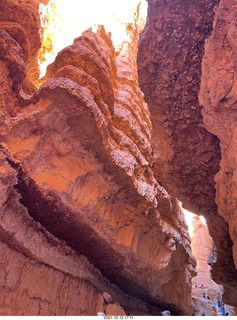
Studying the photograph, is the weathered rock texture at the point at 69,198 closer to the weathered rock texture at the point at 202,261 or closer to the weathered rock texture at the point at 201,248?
the weathered rock texture at the point at 202,261

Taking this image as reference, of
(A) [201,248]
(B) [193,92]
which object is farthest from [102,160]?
(A) [201,248]

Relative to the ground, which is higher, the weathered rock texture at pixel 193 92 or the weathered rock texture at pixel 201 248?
the weathered rock texture at pixel 201 248

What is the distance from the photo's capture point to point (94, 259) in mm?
Answer: 5594

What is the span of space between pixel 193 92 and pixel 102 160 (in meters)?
2.33

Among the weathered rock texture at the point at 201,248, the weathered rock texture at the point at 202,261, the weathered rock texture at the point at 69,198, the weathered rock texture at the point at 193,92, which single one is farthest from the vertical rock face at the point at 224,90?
the weathered rock texture at the point at 201,248

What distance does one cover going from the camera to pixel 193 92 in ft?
11.8

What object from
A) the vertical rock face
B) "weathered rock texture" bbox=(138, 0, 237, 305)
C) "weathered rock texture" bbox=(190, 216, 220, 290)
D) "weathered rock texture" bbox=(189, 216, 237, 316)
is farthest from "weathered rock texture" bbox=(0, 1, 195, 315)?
"weathered rock texture" bbox=(190, 216, 220, 290)

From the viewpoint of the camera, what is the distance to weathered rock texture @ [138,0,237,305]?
9.77 ft

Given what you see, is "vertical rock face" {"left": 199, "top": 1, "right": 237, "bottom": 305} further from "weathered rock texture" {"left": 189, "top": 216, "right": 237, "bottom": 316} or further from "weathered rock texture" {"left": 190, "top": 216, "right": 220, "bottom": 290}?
"weathered rock texture" {"left": 190, "top": 216, "right": 220, "bottom": 290}

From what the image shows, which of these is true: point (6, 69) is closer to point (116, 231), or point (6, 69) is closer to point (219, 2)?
point (219, 2)

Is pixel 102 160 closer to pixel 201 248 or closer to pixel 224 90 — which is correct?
pixel 224 90

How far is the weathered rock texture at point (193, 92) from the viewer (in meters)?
2.98

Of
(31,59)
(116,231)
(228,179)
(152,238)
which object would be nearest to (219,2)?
(228,179)

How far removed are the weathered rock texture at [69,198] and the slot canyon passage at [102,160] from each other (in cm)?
2
